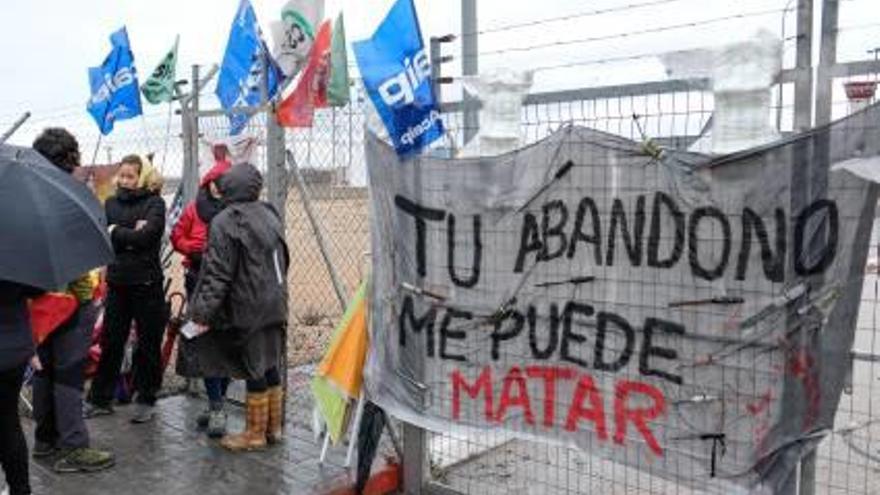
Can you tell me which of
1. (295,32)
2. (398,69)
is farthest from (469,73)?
(295,32)

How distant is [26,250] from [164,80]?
3385 millimetres

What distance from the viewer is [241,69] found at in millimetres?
6410

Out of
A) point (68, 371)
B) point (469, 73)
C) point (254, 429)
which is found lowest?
point (254, 429)

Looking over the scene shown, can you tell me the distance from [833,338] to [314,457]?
3.31 m

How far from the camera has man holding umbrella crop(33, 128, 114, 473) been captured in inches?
203

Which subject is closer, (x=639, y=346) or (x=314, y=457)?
(x=639, y=346)

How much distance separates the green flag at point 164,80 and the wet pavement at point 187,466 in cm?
253

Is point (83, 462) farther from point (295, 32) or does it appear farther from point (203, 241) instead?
point (295, 32)

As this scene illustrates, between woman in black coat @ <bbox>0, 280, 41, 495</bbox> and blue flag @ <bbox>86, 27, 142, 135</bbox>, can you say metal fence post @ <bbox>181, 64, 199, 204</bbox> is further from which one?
woman in black coat @ <bbox>0, 280, 41, 495</bbox>

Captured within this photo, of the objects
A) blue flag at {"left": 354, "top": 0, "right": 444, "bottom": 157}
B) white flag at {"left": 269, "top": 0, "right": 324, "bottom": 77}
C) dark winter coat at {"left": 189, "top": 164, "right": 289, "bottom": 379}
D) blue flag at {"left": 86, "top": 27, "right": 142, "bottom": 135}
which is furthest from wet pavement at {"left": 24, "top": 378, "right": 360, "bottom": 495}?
blue flag at {"left": 86, "top": 27, "right": 142, "bottom": 135}

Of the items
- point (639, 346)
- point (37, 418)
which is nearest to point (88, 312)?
point (37, 418)

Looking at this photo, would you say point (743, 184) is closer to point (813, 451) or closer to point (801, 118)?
point (801, 118)

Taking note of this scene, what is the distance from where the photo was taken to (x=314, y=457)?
5.57m

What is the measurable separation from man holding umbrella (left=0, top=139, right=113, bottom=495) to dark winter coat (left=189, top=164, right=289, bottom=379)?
90cm
